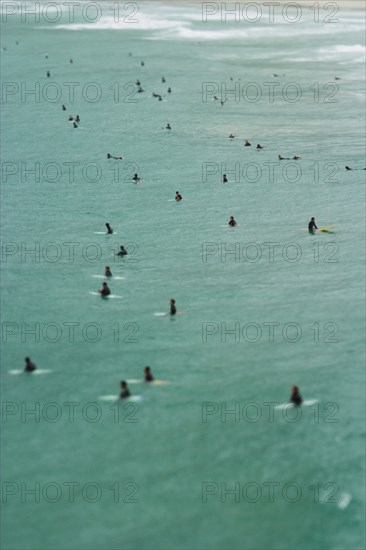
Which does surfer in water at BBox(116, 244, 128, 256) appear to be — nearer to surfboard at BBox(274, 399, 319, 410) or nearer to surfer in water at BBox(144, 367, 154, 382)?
surfer in water at BBox(144, 367, 154, 382)

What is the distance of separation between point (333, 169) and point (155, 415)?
176 feet

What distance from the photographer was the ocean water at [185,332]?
121 feet

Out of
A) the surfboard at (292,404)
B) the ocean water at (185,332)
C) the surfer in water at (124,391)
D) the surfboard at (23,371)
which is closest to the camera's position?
the ocean water at (185,332)

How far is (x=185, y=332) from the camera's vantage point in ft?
172

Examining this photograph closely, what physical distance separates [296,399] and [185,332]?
11232 millimetres

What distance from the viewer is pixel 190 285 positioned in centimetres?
5931

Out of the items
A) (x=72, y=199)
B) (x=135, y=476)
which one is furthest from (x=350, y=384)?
(x=72, y=199)

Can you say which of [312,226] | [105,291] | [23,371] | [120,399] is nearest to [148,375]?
[120,399]

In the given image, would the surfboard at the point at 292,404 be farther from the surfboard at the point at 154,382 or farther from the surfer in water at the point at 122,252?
the surfer in water at the point at 122,252

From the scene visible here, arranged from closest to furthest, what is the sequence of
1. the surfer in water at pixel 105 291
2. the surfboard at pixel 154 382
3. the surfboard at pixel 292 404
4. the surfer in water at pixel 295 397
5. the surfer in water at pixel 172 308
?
the surfer in water at pixel 295 397
the surfboard at pixel 292 404
the surfboard at pixel 154 382
the surfer in water at pixel 172 308
the surfer in water at pixel 105 291

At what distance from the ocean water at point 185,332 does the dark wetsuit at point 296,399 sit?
68 centimetres

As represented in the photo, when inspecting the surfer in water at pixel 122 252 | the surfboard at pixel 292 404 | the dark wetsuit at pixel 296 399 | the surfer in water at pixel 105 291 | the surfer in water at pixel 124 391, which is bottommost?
the surfboard at pixel 292 404

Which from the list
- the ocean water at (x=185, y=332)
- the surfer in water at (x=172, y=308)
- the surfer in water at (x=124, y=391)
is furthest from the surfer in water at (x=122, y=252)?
the surfer in water at (x=124, y=391)

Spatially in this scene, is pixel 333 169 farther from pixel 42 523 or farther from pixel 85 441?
pixel 42 523
